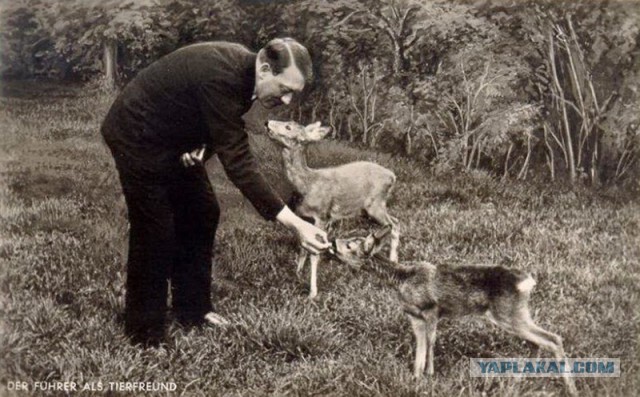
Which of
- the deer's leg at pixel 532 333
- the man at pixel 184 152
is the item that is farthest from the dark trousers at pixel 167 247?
the deer's leg at pixel 532 333

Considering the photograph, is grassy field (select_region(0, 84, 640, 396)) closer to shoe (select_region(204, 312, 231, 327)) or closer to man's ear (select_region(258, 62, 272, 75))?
shoe (select_region(204, 312, 231, 327))

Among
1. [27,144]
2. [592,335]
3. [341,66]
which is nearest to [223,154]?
[341,66]

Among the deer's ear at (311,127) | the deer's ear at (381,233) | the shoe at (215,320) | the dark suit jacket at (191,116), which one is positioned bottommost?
the shoe at (215,320)

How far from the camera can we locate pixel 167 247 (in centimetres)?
312

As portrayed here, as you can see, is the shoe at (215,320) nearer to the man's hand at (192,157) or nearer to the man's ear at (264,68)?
the man's hand at (192,157)

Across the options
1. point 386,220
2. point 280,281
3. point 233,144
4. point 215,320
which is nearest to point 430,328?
point 386,220

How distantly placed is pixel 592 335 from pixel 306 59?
1652 millimetres

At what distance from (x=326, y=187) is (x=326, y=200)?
55 mm

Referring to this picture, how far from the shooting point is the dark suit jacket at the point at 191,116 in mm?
2910

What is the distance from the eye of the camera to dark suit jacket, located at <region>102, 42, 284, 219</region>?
2910mm

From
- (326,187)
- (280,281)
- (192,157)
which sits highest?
(192,157)

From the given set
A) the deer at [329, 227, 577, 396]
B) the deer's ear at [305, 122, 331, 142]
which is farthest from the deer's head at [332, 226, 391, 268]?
the deer's ear at [305, 122, 331, 142]

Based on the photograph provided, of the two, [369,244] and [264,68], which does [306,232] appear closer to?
[369,244]

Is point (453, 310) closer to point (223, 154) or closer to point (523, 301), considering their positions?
point (523, 301)
